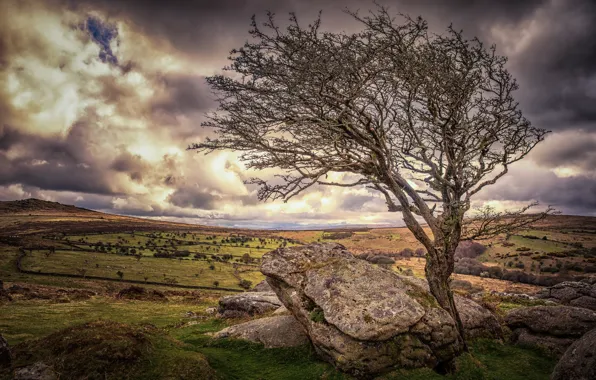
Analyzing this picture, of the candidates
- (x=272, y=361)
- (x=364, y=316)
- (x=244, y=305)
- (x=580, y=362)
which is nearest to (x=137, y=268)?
(x=244, y=305)

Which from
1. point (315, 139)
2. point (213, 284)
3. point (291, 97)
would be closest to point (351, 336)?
point (315, 139)

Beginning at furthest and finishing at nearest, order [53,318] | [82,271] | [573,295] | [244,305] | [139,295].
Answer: [82,271]
[139,295]
[573,295]
[53,318]
[244,305]

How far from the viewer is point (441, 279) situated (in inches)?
584

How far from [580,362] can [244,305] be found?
19780 mm

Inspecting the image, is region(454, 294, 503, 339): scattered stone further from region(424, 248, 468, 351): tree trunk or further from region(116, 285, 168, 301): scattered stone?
region(116, 285, 168, 301): scattered stone

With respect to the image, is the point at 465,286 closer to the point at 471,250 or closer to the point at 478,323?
the point at 478,323

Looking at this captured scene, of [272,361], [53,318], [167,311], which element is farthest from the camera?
[167,311]

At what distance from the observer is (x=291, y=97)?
12703 mm

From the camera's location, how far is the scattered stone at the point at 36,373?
8.44 meters

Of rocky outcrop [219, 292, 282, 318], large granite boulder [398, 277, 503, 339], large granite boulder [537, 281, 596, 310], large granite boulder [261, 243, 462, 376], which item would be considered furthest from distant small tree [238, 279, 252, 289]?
large granite boulder [261, 243, 462, 376]

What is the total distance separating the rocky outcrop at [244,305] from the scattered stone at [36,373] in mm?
15131

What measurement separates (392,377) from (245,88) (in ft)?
41.4

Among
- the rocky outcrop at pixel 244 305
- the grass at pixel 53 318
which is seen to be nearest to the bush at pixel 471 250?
the rocky outcrop at pixel 244 305

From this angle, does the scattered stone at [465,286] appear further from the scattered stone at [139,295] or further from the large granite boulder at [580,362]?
the large granite boulder at [580,362]
